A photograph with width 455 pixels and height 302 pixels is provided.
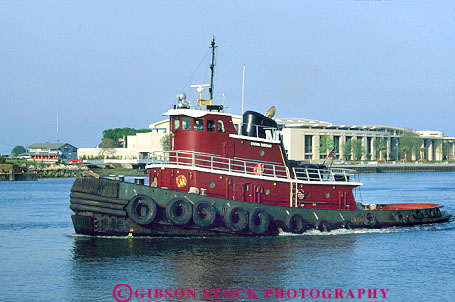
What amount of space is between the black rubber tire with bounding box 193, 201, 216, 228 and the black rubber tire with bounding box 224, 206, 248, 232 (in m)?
0.60

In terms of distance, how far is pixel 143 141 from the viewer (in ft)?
425

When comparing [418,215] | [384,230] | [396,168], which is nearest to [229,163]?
[384,230]

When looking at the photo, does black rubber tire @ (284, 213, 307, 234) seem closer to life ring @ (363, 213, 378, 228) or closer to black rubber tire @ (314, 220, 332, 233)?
black rubber tire @ (314, 220, 332, 233)

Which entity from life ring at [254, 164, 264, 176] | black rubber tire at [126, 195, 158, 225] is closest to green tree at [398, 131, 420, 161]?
life ring at [254, 164, 264, 176]

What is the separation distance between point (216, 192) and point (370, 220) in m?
7.52

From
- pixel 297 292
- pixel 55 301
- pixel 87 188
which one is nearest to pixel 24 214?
pixel 87 188

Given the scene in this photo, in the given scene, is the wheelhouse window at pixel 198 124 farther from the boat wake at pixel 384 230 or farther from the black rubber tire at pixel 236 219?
the boat wake at pixel 384 230

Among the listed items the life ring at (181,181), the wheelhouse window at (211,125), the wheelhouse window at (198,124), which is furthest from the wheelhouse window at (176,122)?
the life ring at (181,181)

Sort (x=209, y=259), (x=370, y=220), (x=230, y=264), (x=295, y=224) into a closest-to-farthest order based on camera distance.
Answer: (x=230, y=264), (x=209, y=259), (x=295, y=224), (x=370, y=220)

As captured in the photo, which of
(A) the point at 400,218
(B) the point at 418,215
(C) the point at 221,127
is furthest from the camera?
(B) the point at 418,215

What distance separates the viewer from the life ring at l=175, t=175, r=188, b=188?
22.0 meters

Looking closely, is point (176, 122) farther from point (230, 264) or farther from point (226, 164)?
point (230, 264)

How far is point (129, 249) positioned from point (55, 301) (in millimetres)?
5676

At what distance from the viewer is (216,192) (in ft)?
72.7
